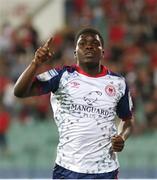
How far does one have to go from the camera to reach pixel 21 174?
10.6 m

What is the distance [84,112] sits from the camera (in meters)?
5.29

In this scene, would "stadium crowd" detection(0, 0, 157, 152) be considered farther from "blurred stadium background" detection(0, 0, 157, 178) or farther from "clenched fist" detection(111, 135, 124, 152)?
"clenched fist" detection(111, 135, 124, 152)

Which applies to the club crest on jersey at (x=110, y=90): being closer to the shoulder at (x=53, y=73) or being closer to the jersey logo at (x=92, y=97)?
the jersey logo at (x=92, y=97)

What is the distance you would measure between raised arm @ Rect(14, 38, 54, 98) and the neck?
301 mm

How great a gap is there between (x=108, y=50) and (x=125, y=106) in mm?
7227

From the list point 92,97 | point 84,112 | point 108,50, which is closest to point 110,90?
point 92,97

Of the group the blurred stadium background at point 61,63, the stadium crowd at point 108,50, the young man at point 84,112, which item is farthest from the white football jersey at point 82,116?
the stadium crowd at point 108,50

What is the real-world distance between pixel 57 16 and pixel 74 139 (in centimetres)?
978

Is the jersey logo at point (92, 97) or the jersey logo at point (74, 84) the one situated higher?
the jersey logo at point (74, 84)

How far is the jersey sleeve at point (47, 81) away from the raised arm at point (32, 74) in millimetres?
29

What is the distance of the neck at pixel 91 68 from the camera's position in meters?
5.37

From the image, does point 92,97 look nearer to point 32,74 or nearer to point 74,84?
point 74,84

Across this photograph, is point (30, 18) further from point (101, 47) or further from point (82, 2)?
point (101, 47)

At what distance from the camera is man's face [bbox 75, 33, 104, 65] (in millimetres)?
5289
